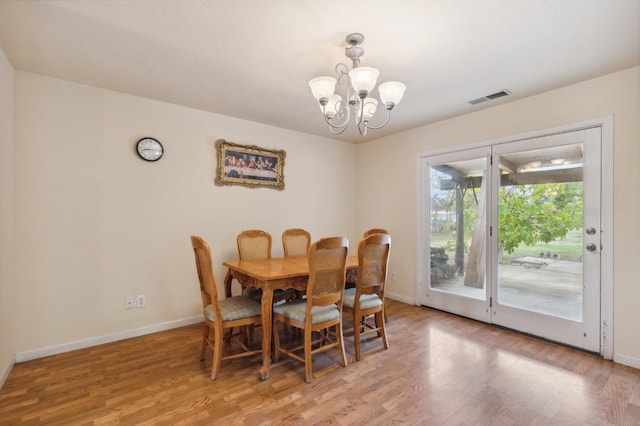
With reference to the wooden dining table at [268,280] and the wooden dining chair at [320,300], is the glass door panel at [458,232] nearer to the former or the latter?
the wooden dining table at [268,280]

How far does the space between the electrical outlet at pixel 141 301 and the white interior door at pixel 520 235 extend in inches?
132

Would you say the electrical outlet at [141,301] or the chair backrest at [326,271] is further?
the electrical outlet at [141,301]

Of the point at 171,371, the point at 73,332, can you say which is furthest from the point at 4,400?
the point at 171,371

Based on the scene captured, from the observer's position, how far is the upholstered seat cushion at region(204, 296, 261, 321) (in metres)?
2.32

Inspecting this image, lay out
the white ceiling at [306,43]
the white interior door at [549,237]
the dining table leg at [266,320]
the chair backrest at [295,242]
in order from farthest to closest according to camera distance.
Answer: the chair backrest at [295,242]
the white interior door at [549,237]
the dining table leg at [266,320]
the white ceiling at [306,43]

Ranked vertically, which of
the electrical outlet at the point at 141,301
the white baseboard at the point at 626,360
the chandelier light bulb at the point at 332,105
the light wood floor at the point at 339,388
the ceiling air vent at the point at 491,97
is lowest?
the light wood floor at the point at 339,388

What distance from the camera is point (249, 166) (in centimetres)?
381

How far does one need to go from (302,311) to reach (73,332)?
2178 mm

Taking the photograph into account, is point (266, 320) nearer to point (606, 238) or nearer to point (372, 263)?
point (372, 263)

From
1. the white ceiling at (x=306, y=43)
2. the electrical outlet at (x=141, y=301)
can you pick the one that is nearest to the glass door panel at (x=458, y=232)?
the white ceiling at (x=306, y=43)

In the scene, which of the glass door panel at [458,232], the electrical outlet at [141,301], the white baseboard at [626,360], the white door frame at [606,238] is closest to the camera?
the white baseboard at [626,360]

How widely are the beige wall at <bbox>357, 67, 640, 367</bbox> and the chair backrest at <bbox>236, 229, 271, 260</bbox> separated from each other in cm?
192

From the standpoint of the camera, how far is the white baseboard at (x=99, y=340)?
8.31 feet

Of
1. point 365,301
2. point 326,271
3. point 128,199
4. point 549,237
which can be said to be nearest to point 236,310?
point 326,271
